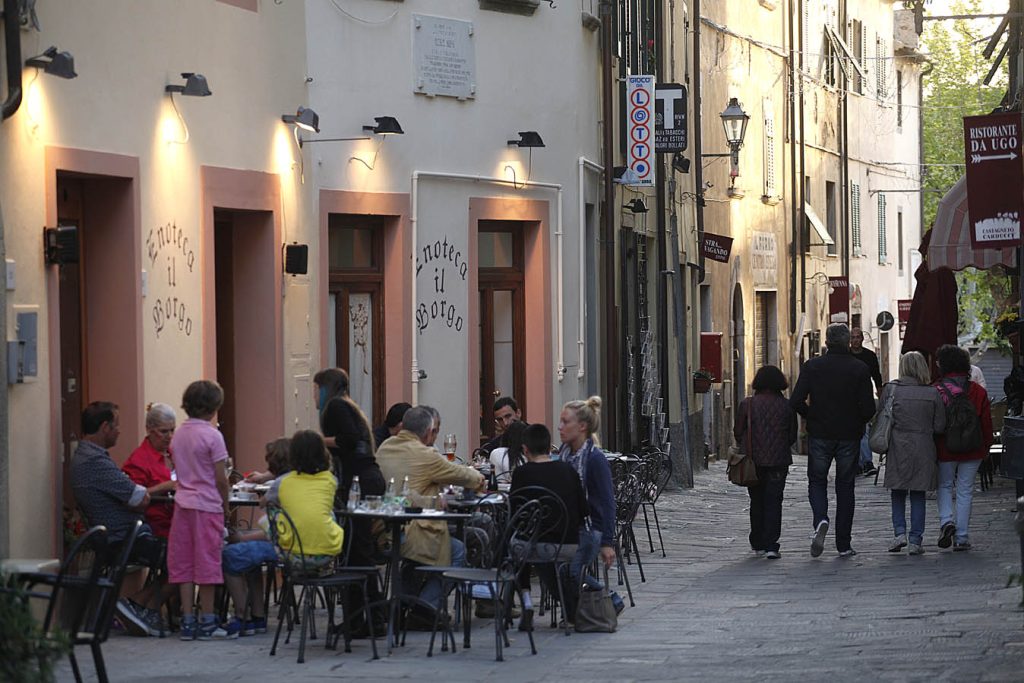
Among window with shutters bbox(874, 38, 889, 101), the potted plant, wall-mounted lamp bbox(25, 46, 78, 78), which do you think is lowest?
the potted plant

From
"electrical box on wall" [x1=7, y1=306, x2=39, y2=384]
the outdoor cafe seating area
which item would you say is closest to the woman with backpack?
the outdoor cafe seating area

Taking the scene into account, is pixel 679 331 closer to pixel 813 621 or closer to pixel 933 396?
pixel 933 396

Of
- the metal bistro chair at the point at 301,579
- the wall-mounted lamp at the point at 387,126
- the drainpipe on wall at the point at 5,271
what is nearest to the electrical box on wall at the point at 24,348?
the drainpipe on wall at the point at 5,271

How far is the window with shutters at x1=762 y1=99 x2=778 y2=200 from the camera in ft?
104

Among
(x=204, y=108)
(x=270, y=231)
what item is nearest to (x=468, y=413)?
(x=270, y=231)

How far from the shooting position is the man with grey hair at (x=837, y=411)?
1529cm

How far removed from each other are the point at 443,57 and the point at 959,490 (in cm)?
561

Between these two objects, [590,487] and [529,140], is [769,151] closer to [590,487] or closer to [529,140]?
[529,140]

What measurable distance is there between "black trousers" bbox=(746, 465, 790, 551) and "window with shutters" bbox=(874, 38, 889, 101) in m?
29.1

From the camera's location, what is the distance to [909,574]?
1429 centimetres

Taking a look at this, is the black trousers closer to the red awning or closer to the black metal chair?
the red awning

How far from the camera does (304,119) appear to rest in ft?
47.1

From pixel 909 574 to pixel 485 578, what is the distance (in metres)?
4.93

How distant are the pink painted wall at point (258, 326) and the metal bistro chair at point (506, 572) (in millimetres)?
3309
